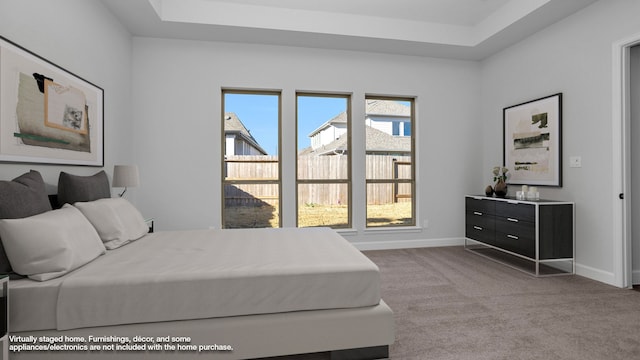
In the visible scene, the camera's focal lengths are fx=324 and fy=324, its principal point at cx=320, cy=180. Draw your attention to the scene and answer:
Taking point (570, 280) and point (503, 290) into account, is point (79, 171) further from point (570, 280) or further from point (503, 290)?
point (570, 280)

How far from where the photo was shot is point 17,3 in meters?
2.23

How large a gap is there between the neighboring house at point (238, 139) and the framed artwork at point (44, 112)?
1629 mm

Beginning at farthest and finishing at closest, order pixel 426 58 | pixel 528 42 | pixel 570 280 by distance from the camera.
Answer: pixel 426 58 < pixel 528 42 < pixel 570 280

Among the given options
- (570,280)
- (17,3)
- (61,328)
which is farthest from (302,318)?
(570,280)

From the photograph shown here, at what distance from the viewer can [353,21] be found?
4.20 m

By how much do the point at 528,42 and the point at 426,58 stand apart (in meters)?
1.32

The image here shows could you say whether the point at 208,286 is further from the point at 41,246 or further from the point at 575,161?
the point at 575,161

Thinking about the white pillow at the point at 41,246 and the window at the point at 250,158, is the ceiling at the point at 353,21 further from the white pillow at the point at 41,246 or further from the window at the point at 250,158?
the white pillow at the point at 41,246

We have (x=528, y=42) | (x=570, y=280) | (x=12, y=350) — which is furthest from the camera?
(x=528, y=42)

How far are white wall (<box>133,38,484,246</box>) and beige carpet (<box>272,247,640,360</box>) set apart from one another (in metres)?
1.52

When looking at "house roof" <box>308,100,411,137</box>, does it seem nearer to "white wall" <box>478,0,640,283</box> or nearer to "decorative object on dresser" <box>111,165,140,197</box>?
"white wall" <box>478,0,640,283</box>

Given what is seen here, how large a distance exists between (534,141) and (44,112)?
512cm

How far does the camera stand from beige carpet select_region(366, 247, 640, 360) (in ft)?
6.67

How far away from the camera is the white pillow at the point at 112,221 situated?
2346 mm
